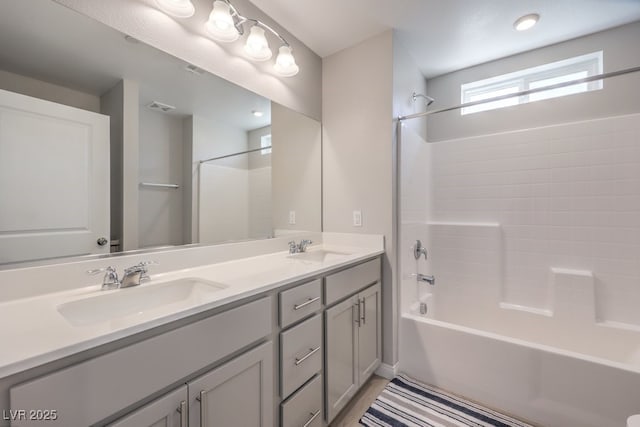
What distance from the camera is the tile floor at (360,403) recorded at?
149 centimetres

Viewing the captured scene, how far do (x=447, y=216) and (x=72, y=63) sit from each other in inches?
105

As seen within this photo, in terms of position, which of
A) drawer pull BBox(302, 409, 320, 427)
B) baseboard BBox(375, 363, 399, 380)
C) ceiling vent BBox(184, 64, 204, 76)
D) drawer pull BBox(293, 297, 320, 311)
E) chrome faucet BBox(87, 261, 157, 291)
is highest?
ceiling vent BBox(184, 64, 204, 76)

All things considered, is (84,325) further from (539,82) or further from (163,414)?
(539,82)

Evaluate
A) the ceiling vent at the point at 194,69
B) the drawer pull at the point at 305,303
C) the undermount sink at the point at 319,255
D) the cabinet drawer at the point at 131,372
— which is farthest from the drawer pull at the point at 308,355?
the ceiling vent at the point at 194,69

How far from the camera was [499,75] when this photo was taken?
7.73 ft

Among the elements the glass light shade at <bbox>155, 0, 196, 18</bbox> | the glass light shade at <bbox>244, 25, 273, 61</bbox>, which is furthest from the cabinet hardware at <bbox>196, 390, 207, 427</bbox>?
the glass light shade at <bbox>244, 25, 273, 61</bbox>

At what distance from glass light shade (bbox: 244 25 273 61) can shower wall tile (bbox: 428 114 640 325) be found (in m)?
1.43

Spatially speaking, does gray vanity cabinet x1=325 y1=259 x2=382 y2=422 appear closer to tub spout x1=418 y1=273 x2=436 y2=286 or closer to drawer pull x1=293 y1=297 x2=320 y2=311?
drawer pull x1=293 y1=297 x2=320 y2=311

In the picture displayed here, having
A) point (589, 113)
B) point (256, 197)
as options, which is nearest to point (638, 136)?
point (589, 113)

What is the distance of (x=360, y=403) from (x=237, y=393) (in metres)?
1.04

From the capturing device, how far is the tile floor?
149cm

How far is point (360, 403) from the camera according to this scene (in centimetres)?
163

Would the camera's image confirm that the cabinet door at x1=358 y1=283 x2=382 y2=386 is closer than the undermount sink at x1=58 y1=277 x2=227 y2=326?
No

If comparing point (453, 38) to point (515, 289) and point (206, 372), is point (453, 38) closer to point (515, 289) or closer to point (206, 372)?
point (515, 289)
